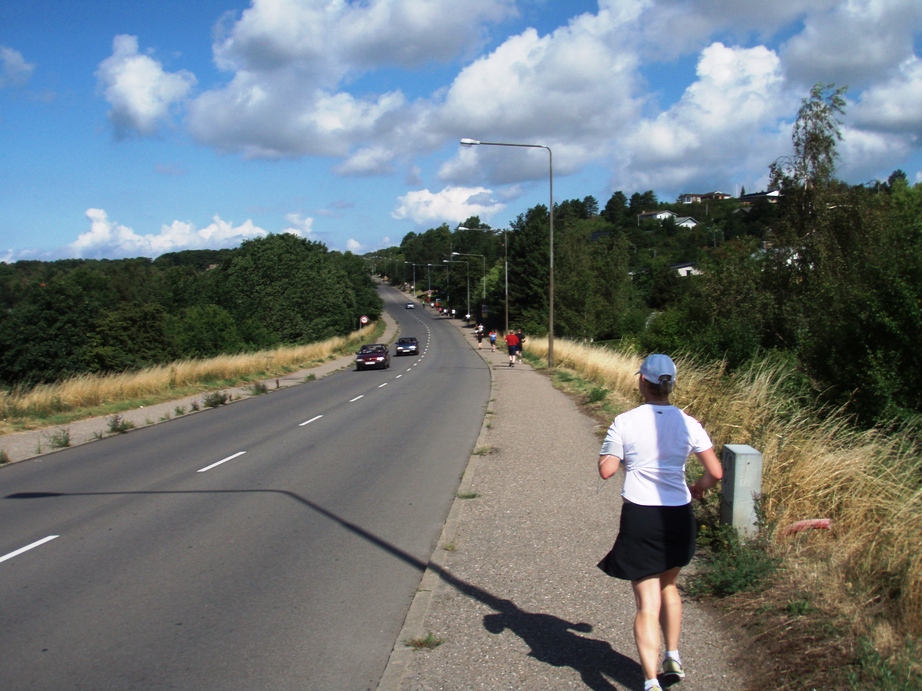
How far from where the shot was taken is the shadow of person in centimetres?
405

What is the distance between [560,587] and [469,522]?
2103 mm

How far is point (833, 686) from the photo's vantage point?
3.52 metres

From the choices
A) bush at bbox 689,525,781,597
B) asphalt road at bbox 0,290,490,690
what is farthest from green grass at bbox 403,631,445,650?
bush at bbox 689,525,781,597

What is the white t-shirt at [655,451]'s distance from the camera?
384 cm

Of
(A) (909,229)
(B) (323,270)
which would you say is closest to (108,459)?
(A) (909,229)

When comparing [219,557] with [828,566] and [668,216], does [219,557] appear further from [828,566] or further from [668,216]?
[668,216]

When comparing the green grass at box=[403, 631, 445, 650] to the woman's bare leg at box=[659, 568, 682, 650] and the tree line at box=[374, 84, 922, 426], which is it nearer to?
the woman's bare leg at box=[659, 568, 682, 650]

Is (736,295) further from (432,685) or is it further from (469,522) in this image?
(432,685)

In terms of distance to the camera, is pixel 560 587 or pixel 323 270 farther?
pixel 323 270

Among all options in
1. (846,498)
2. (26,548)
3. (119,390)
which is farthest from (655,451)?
(119,390)

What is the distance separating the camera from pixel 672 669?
12.4ft

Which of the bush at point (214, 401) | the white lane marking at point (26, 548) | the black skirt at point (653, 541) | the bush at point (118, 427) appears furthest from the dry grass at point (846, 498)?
the bush at point (214, 401)

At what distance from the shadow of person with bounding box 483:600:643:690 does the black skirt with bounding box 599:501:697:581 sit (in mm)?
640

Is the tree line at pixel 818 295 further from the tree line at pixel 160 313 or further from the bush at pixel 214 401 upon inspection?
the tree line at pixel 160 313
